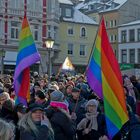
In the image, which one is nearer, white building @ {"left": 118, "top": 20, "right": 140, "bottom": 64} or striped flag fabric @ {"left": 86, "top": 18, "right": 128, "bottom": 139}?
striped flag fabric @ {"left": 86, "top": 18, "right": 128, "bottom": 139}

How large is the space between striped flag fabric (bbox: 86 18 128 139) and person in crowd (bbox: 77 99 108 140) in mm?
312

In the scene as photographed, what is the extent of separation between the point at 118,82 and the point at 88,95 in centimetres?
452

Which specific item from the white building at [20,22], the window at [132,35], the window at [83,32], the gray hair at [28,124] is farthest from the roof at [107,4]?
the gray hair at [28,124]

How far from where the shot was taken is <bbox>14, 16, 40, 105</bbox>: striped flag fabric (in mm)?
9109

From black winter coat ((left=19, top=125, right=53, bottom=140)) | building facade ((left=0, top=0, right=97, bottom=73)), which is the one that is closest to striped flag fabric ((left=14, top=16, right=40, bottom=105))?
black winter coat ((left=19, top=125, right=53, bottom=140))

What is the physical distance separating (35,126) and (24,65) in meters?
4.14

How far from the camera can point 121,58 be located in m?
53.5

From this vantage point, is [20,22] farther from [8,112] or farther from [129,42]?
[8,112]

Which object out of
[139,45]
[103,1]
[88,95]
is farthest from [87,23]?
[88,95]

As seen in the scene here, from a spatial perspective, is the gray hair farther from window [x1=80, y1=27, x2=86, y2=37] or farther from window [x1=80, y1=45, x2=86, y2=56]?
window [x1=80, y1=27, x2=86, y2=37]

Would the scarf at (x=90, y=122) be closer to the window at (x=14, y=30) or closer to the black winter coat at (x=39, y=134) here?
the black winter coat at (x=39, y=134)

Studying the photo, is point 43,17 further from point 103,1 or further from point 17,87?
point 17,87

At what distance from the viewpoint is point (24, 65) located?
9602 millimetres

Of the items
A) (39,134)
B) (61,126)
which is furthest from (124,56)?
(39,134)
